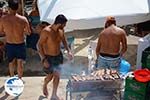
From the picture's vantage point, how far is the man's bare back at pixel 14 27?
7504mm

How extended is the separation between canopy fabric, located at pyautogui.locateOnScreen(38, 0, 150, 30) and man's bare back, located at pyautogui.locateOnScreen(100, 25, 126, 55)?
1.51m

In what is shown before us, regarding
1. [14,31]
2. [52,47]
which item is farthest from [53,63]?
[14,31]

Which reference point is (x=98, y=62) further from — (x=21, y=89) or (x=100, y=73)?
(x=21, y=89)

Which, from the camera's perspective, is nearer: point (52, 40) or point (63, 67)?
point (52, 40)

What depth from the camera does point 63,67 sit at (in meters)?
8.81

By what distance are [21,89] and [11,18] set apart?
56.6 inches

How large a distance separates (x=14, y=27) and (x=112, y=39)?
1.98m

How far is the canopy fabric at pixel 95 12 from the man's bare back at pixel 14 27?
134 centimetres

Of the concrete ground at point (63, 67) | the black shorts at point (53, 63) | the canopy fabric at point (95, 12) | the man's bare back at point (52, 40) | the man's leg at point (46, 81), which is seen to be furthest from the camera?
the canopy fabric at point (95, 12)

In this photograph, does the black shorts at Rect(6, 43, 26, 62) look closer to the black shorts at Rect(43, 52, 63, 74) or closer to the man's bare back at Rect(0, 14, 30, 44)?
the man's bare back at Rect(0, 14, 30, 44)

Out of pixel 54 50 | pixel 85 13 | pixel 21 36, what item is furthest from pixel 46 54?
pixel 85 13

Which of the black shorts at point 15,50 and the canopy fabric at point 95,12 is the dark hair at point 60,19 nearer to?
the black shorts at point 15,50

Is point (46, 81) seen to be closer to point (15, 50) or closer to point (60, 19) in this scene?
point (15, 50)

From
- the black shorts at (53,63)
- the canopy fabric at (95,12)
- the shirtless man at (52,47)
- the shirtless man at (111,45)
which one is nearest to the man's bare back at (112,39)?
the shirtless man at (111,45)
